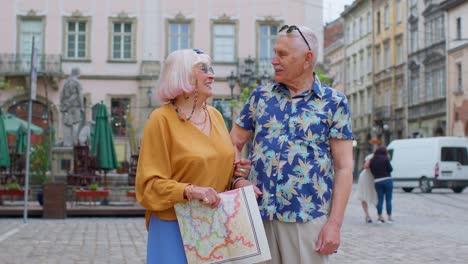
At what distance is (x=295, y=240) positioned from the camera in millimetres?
3988

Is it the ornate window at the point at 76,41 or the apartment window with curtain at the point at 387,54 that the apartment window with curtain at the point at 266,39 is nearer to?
the ornate window at the point at 76,41

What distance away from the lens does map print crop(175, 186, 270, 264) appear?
12.6ft

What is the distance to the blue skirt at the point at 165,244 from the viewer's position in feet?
13.0

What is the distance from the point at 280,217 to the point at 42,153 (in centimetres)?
1826

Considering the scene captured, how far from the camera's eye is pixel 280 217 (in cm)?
398

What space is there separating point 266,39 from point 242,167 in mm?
40081

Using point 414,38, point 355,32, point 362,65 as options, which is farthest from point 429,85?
point 355,32

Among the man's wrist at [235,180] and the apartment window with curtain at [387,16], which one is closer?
the man's wrist at [235,180]

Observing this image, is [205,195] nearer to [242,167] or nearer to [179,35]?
[242,167]

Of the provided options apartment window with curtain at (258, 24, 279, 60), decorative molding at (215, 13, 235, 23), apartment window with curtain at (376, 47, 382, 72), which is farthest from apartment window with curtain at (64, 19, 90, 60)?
apartment window with curtain at (376, 47, 382, 72)

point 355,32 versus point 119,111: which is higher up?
point 355,32

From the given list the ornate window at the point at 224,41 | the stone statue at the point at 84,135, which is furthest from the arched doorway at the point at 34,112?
the stone statue at the point at 84,135

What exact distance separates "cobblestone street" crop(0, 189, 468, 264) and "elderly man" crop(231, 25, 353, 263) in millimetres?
5890

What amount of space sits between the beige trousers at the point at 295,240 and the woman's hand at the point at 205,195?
33 cm
